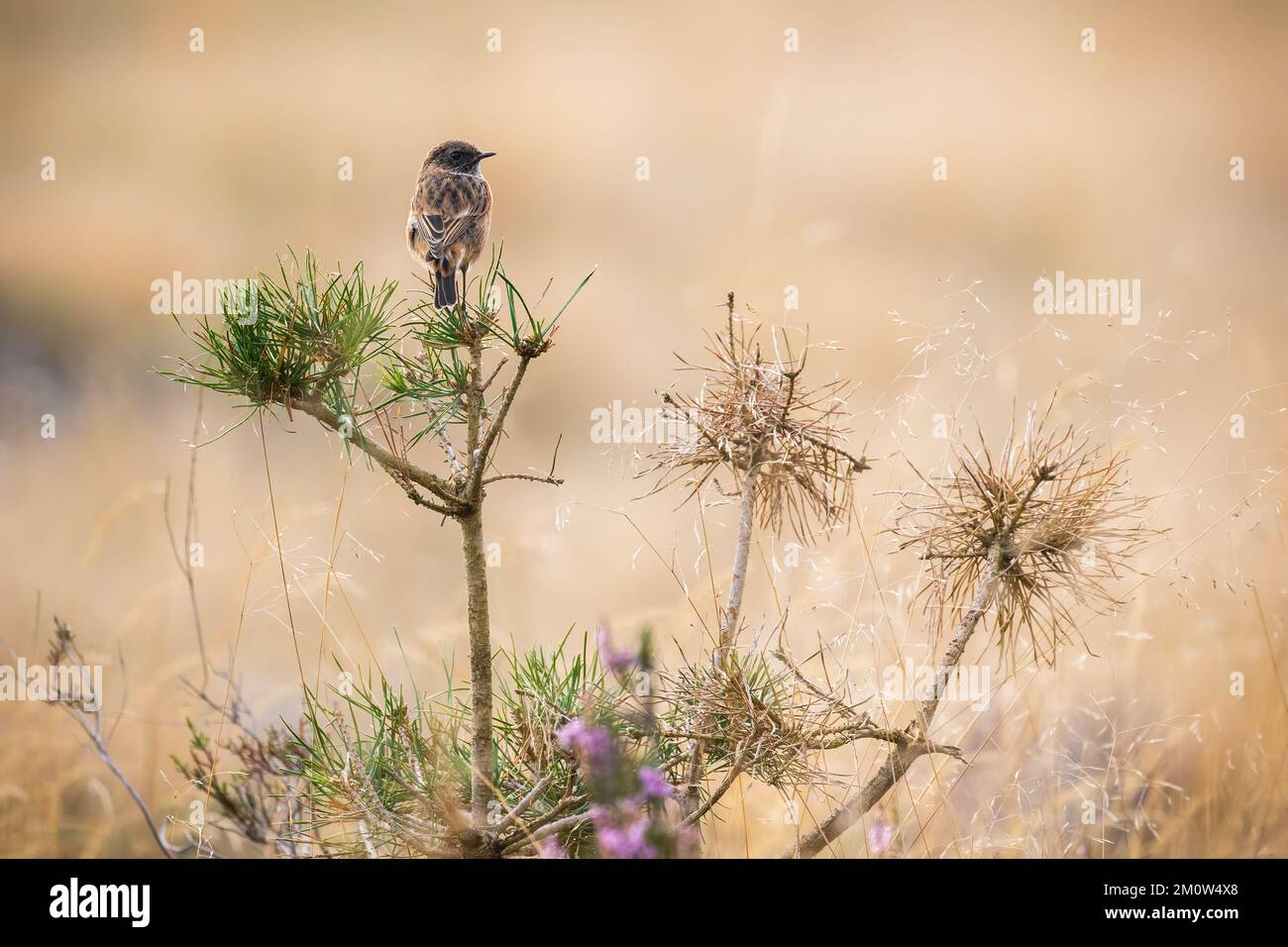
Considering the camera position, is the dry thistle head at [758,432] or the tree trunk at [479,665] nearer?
the tree trunk at [479,665]

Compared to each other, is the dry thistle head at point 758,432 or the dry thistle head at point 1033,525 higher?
the dry thistle head at point 758,432

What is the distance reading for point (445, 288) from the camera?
287 cm

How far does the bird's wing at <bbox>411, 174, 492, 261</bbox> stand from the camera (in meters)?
3.34

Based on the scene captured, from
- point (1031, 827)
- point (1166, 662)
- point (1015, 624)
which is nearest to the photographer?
point (1015, 624)

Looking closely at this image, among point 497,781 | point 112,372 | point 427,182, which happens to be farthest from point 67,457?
point 497,781

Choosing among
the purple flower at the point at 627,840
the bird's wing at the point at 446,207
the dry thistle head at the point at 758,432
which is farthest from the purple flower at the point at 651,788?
the bird's wing at the point at 446,207

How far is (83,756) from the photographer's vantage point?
4859 mm

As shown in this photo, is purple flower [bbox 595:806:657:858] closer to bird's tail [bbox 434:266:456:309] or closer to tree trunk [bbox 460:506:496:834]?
tree trunk [bbox 460:506:496:834]

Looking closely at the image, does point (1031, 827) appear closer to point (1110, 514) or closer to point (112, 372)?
point (1110, 514)

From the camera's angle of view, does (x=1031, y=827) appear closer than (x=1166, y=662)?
Yes

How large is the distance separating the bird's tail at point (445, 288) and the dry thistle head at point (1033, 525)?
3.88 feet

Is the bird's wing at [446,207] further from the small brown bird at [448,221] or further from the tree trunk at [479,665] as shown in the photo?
the tree trunk at [479,665]

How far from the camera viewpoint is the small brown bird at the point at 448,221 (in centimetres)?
331
